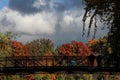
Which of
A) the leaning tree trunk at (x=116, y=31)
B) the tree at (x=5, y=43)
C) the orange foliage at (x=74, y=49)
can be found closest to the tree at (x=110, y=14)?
the leaning tree trunk at (x=116, y=31)

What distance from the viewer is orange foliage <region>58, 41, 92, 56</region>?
12644 cm

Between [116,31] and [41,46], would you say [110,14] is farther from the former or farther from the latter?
[41,46]

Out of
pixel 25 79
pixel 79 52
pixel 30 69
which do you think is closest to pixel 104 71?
pixel 30 69

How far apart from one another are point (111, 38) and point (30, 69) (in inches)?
618

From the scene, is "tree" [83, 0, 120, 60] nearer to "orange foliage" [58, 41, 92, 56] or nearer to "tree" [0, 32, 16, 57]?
"tree" [0, 32, 16, 57]

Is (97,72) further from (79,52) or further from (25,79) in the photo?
(79,52)

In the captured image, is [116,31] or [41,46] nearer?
[116,31]

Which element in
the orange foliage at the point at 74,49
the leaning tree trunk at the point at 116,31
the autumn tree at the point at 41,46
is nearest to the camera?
the leaning tree trunk at the point at 116,31

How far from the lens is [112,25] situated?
101 ft

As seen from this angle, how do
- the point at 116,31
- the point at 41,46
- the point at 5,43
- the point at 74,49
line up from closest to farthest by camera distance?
the point at 116,31, the point at 5,43, the point at 74,49, the point at 41,46

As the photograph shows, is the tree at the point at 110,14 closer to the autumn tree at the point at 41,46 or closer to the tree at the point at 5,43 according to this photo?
the tree at the point at 5,43

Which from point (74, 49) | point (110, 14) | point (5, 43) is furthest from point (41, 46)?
point (110, 14)

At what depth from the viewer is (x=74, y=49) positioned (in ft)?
421

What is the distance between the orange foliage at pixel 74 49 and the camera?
415ft
